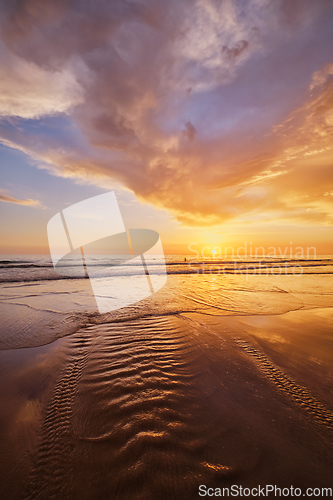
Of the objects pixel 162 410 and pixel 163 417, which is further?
pixel 162 410

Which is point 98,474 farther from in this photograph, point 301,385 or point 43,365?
point 301,385

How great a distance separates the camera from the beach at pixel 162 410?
1.83 meters

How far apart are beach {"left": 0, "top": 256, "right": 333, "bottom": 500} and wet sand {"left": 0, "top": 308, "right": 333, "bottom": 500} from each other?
13mm

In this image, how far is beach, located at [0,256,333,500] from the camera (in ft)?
5.99

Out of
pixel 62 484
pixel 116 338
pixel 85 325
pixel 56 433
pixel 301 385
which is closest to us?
pixel 62 484

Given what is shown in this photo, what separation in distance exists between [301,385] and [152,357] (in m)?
2.88

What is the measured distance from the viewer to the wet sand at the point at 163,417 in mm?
1818

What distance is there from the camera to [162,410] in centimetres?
265

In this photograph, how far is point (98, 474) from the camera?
73.1 inches

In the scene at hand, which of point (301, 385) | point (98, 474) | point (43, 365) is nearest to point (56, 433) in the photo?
point (98, 474)

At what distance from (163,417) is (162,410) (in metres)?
0.13

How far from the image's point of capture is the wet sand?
1818 mm

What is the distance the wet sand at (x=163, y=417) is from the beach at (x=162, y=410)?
1 centimetres

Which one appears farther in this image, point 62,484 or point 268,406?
point 268,406
